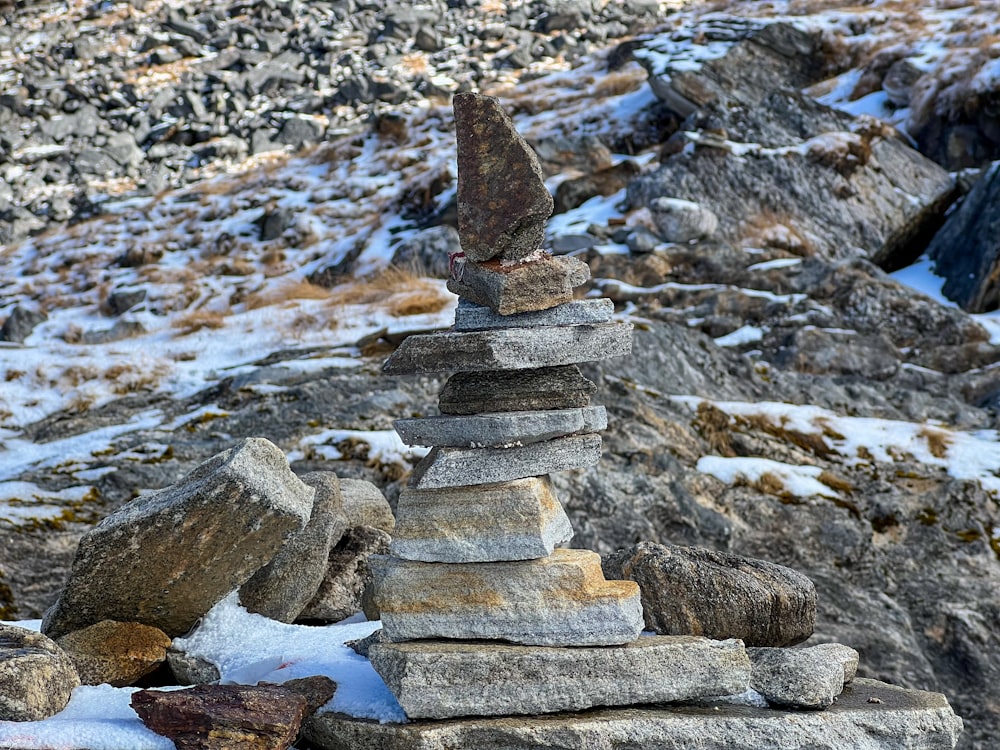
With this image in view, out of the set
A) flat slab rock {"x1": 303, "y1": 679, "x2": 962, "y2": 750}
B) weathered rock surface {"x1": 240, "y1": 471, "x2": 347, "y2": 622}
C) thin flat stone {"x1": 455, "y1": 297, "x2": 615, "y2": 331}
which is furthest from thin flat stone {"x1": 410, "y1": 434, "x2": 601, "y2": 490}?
weathered rock surface {"x1": 240, "y1": 471, "x2": 347, "y2": 622}

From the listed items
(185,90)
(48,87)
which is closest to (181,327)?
(185,90)

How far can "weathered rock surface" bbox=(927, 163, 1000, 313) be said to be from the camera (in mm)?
15414

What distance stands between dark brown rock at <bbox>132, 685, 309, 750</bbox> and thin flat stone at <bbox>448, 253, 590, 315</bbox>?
7.57 feet

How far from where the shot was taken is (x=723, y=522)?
838cm

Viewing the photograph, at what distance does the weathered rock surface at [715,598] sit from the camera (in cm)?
586

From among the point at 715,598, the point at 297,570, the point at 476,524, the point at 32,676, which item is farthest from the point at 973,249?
the point at 32,676

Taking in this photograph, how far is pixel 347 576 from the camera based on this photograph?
714 centimetres

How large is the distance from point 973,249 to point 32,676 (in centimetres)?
1627

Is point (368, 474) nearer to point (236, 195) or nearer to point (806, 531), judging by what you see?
point (806, 531)

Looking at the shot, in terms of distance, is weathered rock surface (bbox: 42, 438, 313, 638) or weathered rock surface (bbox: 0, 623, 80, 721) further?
weathered rock surface (bbox: 42, 438, 313, 638)

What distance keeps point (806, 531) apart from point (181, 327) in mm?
10634

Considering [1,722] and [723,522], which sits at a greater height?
[1,722]

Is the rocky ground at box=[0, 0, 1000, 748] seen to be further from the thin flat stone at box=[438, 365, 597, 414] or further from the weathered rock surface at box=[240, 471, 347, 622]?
the thin flat stone at box=[438, 365, 597, 414]

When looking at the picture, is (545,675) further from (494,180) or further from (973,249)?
(973,249)
